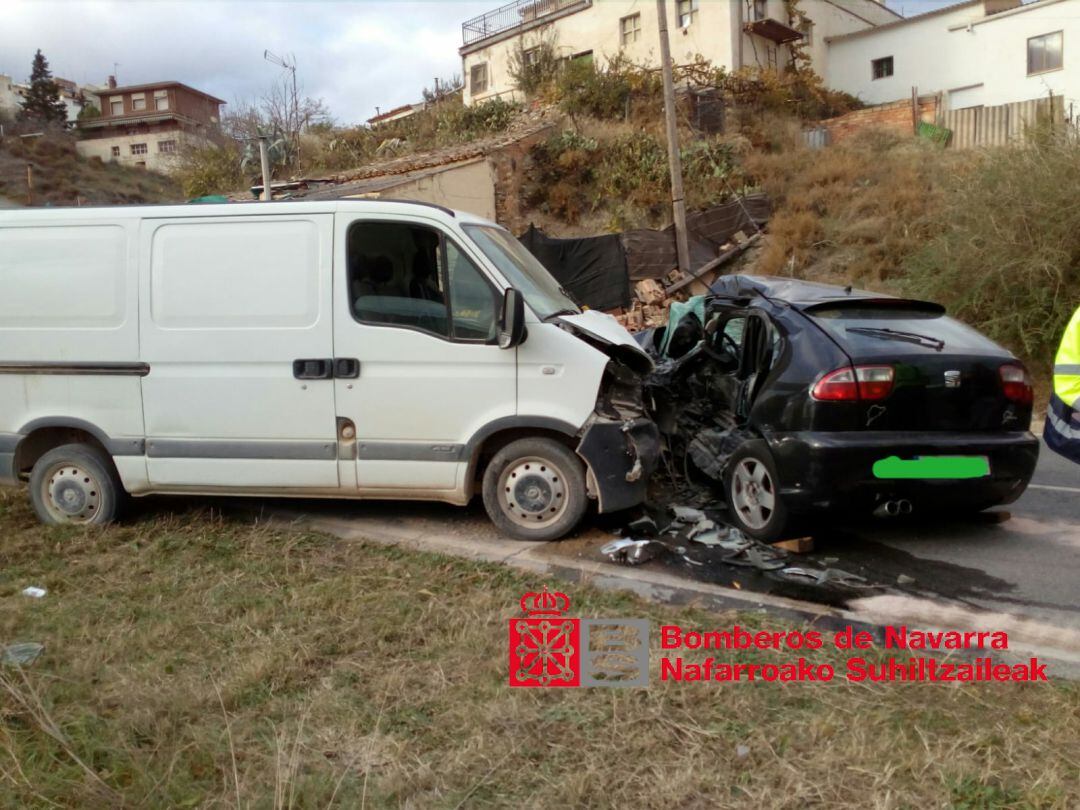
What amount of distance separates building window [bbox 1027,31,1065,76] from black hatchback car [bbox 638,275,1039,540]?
26874 mm

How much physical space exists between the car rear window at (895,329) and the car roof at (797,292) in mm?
40

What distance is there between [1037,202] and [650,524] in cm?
854

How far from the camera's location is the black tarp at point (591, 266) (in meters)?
17.0

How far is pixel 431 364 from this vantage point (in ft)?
17.1

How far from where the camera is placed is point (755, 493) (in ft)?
17.2

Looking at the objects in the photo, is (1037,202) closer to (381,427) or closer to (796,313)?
(796,313)

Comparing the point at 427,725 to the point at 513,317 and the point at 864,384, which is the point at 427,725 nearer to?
the point at 513,317

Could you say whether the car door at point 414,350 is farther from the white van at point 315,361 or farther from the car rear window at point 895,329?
the car rear window at point 895,329

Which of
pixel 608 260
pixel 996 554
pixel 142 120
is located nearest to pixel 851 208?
pixel 608 260

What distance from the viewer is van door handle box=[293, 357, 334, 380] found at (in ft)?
17.4

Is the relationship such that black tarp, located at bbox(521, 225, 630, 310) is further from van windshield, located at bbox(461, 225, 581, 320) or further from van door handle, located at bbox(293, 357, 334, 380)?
van door handle, located at bbox(293, 357, 334, 380)

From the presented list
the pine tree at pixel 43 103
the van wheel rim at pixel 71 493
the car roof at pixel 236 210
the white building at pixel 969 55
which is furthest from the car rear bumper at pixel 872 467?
the pine tree at pixel 43 103

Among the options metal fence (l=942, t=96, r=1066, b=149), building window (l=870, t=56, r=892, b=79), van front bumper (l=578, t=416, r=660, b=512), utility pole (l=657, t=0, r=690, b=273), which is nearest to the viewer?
van front bumper (l=578, t=416, r=660, b=512)

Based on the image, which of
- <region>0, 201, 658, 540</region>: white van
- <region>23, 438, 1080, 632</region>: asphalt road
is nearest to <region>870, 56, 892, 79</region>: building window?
<region>23, 438, 1080, 632</region>: asphalt road
